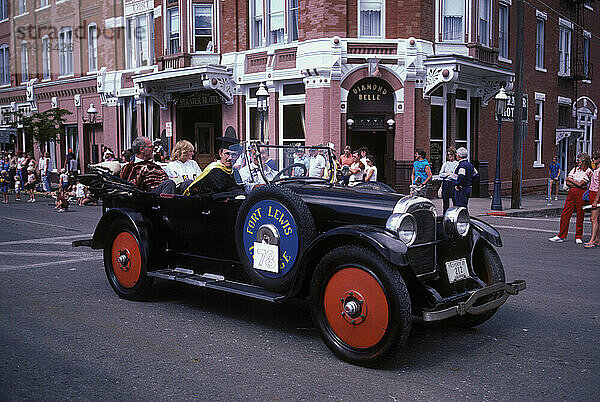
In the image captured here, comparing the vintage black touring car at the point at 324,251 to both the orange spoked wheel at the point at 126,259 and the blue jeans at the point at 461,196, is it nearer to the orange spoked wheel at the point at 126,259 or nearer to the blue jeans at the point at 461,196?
the orange spoked wheel at the point at 126,259

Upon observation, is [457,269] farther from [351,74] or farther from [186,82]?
[186,82]

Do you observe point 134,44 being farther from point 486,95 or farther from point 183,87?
point 486,95

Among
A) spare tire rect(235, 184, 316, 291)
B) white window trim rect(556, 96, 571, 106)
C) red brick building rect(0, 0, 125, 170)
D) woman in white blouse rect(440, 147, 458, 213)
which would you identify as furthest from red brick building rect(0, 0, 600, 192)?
spare tire rect(235, 184, 316, 291)

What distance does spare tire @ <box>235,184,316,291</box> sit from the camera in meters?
4.90

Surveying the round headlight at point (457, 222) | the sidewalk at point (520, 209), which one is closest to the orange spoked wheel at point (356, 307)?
the round headlight at point (457, 222)

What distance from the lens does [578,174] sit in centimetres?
1119

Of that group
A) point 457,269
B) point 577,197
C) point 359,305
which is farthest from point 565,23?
point 359,305

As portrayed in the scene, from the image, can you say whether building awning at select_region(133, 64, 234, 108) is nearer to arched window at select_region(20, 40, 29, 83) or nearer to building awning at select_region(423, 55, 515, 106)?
building awning at select_region(423, 55, 515, 106)

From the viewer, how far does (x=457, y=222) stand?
16.2 ft

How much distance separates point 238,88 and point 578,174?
540 inches

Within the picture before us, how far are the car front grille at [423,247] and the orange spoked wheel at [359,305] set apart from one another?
1.35ft

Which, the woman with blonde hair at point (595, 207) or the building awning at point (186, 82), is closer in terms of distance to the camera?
the woman with blonde hair at point (595, 207)

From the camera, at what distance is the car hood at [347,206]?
4723 mm

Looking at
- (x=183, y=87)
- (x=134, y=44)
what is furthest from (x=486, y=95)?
(x=134, y=44)
